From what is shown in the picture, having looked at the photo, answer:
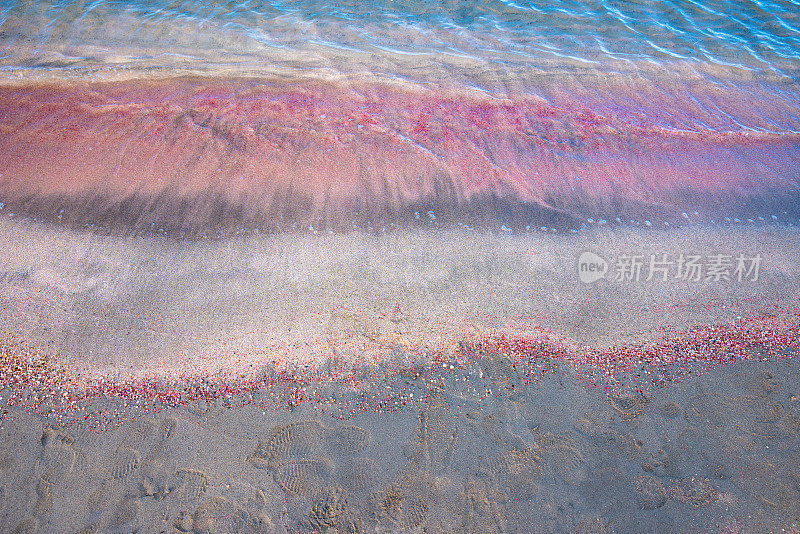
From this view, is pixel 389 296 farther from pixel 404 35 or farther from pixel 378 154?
pixel 404 35

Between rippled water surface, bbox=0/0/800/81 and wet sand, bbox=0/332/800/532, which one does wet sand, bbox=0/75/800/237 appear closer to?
rippled water surface, bbox=0/0/800/81

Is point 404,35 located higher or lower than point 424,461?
higher

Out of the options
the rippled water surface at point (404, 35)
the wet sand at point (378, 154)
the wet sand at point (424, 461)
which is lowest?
the wet sand at point (424, 461)

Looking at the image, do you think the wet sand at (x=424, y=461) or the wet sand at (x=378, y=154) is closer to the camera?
the wet sand at (x=424, y=461)

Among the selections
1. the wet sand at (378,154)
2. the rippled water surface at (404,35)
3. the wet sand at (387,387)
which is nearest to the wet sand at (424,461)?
the wet sand at (387,387)

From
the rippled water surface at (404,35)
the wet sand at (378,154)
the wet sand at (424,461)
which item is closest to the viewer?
the wet sand at (424,461)

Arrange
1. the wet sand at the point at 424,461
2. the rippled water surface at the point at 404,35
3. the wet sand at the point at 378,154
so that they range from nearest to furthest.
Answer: the wet sand at the point at 424,461, the wet sand at the point at 378,154, the rippled water surface at the point at 404,35

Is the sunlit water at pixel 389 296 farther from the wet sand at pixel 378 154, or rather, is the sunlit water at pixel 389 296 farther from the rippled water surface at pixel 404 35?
the rippled water surface at pixel 404 35

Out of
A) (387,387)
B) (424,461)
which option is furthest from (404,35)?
(424,461)

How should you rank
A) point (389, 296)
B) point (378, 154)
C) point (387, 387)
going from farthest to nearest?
point (378, 154) < point (389, 296) < point (387, 387)

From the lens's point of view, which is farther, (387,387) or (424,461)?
(387,387)

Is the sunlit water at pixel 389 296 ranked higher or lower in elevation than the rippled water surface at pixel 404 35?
lower

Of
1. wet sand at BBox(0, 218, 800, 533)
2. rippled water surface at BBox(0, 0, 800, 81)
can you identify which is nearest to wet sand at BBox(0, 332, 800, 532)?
wet sand at BBox(0, 218, 800, 533)

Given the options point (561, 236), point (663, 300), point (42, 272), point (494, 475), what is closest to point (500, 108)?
point (561, 236)
